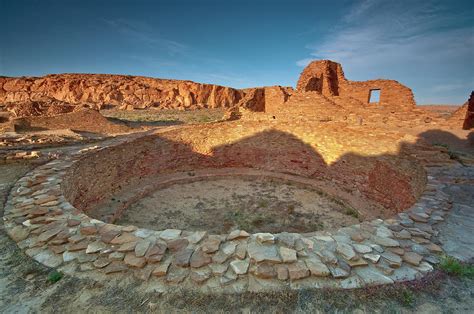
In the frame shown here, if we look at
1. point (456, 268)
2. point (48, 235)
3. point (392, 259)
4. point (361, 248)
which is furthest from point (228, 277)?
point (48, 235)

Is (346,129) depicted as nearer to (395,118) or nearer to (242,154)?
(395,118)

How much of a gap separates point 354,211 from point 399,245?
15.4 ft

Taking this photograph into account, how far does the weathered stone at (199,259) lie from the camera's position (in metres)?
2.75

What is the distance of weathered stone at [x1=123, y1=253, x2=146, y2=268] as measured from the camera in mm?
Result: 2770

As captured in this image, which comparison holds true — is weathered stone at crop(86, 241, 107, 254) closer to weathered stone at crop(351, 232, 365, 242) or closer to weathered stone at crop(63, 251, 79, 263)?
weathered stone at crop(63, 251, 79, 263)

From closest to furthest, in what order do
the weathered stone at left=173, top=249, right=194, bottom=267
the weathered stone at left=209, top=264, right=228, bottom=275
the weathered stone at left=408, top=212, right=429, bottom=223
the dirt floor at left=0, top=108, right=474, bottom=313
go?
the dirt floor at left=0, top=108, right=474, bottom=313 < the weathered stone at left=209, top=264, right=228, bottom=275 < the weathered stone at left=173, top=249, right=194, bottom=267 < the weathered stone at left=408, top=212, right=429, bottom=223

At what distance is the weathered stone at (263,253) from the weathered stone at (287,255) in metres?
0.06

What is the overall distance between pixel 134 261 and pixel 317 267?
2.20 meters

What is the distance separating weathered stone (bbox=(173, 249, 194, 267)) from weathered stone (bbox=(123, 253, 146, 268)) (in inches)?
15.4

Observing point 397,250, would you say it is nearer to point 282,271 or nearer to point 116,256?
point 282,271

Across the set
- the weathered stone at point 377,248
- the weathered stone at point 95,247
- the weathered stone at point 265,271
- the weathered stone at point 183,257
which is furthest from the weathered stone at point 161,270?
the weathered stone at point 377,248

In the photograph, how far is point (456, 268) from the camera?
2631mm

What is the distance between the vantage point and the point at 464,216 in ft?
12.5

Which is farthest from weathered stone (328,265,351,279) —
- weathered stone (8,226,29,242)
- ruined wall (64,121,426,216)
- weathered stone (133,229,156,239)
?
ruined wall (64,121,426,216)
